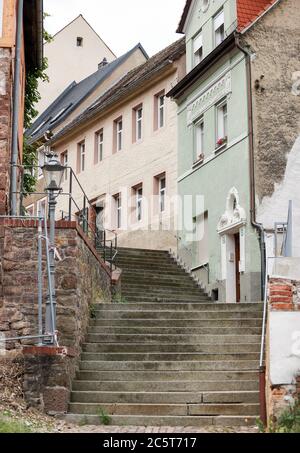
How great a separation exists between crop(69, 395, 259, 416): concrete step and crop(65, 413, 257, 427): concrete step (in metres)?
0.20

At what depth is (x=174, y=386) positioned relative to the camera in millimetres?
12445

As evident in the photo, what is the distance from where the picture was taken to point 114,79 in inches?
1518

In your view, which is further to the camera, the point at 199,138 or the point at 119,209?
the point at 119,209

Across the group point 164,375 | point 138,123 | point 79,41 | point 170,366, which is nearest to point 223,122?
point 138,123

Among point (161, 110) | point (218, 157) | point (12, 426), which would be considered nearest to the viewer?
point (12, 426)

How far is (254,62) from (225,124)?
88.1 inches

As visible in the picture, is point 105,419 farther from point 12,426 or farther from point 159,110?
point 159,110

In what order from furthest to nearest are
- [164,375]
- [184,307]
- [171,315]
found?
[184,307]
[171,315]
[164,375]

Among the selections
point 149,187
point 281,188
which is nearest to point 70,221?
point 281,188

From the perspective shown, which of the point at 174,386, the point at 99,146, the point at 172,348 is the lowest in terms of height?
the point at 174,386

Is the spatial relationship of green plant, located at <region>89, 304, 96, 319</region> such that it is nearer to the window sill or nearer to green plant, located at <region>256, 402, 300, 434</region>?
green plant, located at <region>256, 402, 300, 434</region>

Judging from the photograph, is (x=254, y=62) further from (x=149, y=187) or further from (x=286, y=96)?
(x=149, y=187)

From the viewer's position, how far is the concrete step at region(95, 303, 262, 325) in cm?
1467

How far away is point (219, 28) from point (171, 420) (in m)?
16.0
